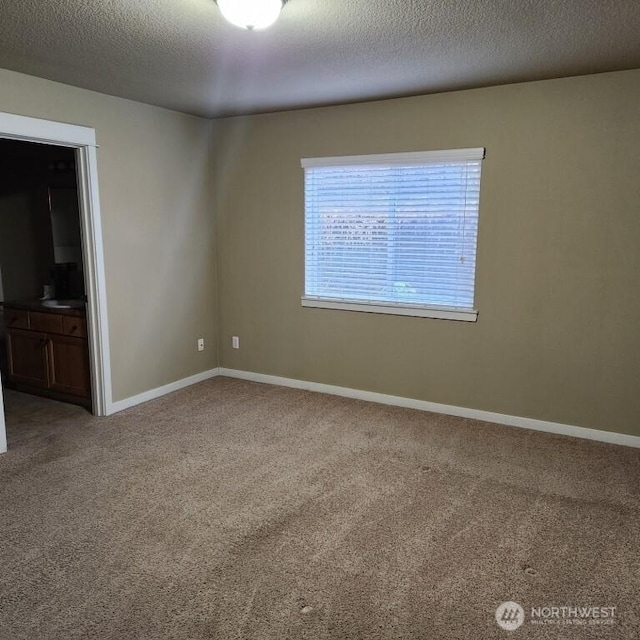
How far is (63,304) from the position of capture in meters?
4.34

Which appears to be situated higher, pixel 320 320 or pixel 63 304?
pixel 63 304

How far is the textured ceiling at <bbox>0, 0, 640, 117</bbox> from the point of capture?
2.29 m

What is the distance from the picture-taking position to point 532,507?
9.07 ft

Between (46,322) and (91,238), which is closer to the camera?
(91,238)

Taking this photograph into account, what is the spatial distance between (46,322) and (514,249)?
12.3 ft

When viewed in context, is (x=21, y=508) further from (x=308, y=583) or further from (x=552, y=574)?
(x=552, y=574)

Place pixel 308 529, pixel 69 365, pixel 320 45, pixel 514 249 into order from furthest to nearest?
pixel 69 365 < pixel 514 249 < pixel 320 45 < pixel 308 529

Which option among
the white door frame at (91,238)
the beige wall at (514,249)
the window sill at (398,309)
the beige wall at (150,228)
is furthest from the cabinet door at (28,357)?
the window sill at (398,309)

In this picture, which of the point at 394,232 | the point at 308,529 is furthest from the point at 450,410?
the point at 308,529

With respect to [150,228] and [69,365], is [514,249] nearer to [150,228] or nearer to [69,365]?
[150,228]

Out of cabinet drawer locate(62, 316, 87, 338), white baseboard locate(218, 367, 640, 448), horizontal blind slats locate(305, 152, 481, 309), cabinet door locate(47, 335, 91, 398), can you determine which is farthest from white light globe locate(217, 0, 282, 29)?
white baseboard locate(218, 367, 640, 448)

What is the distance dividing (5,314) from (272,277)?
2.38 metres

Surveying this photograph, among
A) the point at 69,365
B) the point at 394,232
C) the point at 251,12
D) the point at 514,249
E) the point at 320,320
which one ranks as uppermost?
the point at 251,12

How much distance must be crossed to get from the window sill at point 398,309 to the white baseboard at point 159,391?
1.24 metres
